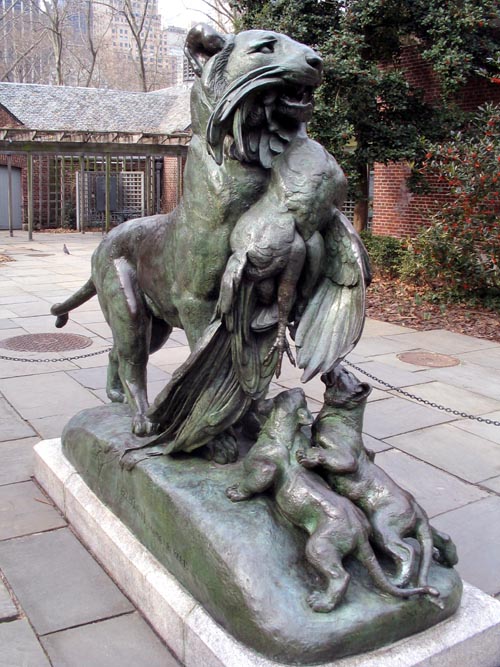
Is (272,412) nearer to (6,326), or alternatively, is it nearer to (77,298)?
(77,298)

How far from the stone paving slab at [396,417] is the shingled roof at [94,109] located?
22253 millimetres

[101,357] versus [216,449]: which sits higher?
[216,449]

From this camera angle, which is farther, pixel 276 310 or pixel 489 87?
pixel 489 87

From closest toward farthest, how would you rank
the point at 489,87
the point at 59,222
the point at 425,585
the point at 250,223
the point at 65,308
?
the point at 425,585 → the point at 250,223 → the point at 65,308 → the point at 489,87 → the point at 59,222

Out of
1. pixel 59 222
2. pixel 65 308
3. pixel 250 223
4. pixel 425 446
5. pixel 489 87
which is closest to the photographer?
pixel 250 223

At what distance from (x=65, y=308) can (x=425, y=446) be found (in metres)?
2.52

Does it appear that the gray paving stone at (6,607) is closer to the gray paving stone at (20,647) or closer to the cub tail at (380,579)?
the gray paving stone at (20,647)

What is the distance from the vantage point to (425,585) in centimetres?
220

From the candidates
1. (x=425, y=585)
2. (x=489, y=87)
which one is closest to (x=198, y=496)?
(x=425, y=585)

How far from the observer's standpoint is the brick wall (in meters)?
13.7

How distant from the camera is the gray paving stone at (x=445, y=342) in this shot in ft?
26.0

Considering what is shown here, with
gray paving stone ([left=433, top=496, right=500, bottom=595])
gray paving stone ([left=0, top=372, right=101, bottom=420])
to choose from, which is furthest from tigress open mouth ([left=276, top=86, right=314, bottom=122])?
gray paving stone ([left=0, top=372, right=101, bottom=420])

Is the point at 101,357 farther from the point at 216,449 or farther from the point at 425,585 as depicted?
the point at 425,585

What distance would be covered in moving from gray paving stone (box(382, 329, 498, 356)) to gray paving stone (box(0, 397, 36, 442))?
15.2 feet
